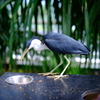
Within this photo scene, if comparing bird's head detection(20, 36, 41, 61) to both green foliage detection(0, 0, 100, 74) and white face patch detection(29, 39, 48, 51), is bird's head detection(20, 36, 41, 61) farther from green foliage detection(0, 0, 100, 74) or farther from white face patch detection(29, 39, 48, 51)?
green foliage detection(0, 0, 100, 74)

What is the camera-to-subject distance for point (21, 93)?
2.72ft

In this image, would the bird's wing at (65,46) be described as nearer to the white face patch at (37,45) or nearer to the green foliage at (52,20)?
the white face patch at (37,45)

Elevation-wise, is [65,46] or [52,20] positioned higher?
[52,20]

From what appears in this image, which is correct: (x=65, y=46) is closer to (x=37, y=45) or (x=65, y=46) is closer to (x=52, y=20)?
(x=37, y=45)

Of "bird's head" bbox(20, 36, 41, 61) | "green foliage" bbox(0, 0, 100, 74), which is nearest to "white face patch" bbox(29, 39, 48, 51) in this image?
"bird's head" bbox(20, 36, 41, 61)

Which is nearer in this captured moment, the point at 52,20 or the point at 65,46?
the point at 65,46

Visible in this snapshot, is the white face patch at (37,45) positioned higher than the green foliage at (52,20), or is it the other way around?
the green foliage at (52,20)

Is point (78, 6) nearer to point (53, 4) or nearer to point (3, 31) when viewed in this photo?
point (53, 4)

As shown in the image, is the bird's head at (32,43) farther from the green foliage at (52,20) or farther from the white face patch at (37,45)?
the green foliage at (52,20)

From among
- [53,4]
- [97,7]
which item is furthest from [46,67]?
[97,7]

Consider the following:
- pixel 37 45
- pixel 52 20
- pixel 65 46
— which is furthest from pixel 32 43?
pixel 52 20

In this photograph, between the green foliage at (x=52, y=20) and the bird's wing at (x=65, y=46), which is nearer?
the bird's wing at (x=65, y=46)

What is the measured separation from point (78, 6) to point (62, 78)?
680 mm

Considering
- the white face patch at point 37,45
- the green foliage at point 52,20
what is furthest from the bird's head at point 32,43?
the green foliage at point 52,20
